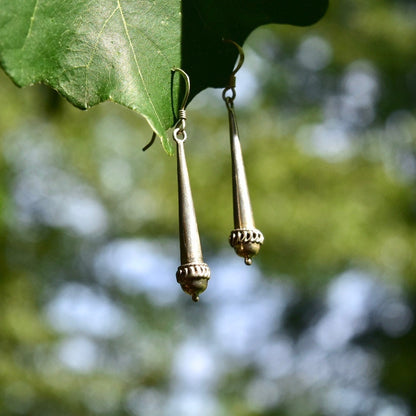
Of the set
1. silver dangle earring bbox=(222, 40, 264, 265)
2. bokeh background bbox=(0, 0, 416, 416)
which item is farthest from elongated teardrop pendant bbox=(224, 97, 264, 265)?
bokeh background bbox=(0, 0, 416, 416)

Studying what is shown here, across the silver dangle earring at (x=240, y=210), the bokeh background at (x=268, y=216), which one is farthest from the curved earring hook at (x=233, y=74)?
the bokeh background at (x=268, y=216)

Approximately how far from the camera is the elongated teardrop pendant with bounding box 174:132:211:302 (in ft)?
2.43

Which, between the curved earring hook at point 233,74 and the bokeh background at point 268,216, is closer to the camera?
the curved earring hook at point 233,74

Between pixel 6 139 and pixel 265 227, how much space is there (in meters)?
2.74

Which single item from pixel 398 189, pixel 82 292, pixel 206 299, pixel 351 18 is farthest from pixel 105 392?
pixel 351 18

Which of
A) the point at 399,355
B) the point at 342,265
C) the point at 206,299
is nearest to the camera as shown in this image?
the point at 399,355

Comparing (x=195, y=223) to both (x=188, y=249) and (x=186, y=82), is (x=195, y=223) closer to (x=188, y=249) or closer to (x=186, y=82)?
(x=188, y=249)

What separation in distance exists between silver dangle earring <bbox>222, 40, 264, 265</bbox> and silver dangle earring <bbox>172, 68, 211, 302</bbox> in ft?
0.19

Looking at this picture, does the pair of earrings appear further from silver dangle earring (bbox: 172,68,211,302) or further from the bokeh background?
the bokeh background

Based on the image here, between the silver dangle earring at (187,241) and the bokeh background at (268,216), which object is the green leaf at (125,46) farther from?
the bokeh background at (268,216)

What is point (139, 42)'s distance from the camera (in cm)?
76

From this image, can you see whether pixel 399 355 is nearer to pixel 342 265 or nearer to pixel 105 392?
pixel 342 265

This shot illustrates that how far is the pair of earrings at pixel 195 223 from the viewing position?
74cm

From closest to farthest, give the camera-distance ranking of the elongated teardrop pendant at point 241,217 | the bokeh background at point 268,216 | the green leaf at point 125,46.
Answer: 1. the green leaf at point 125,46
2. the elongated teardrop pendant at point 241,217
3. the bokeh background at point 268,216
